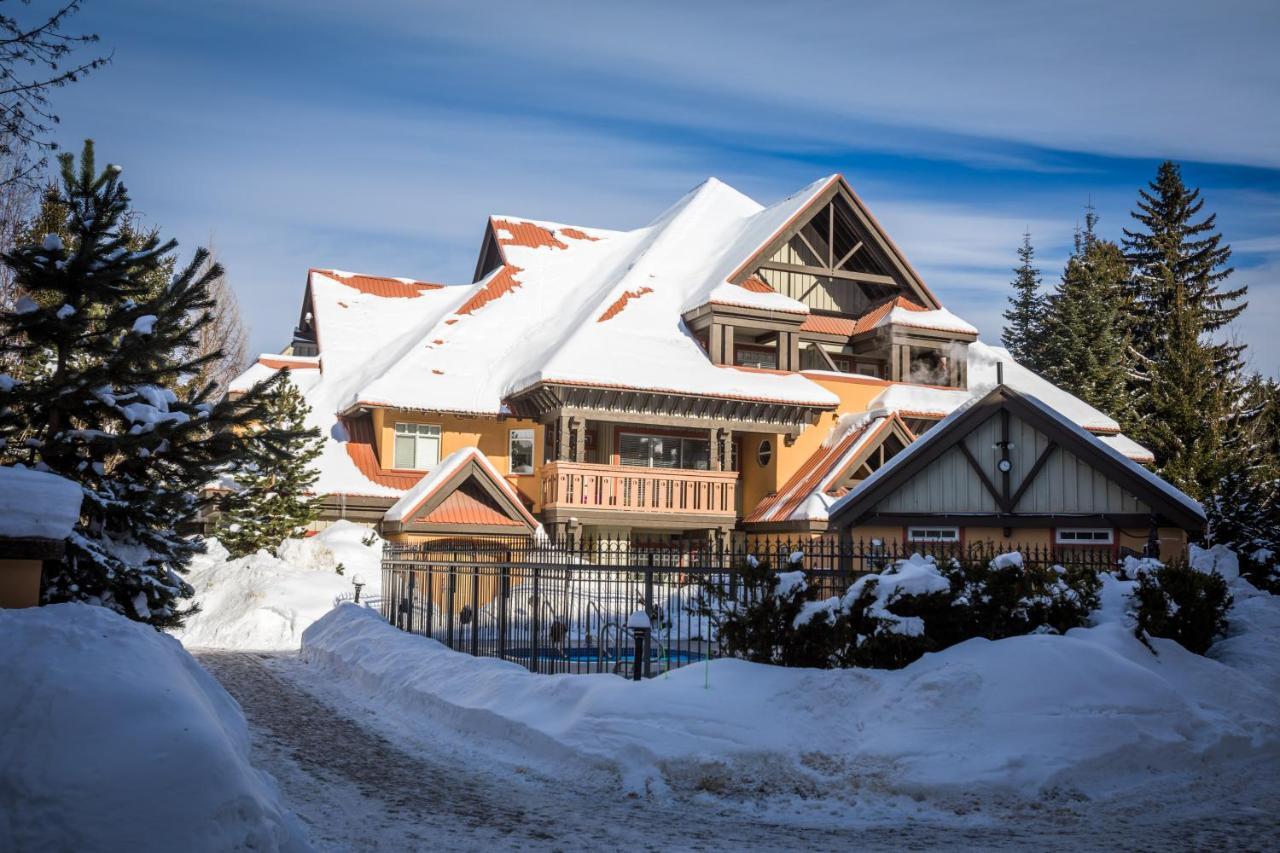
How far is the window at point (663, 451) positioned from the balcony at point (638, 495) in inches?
48.9

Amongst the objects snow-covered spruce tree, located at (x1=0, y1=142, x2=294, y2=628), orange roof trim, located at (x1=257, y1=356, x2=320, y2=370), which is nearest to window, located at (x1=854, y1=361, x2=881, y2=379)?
orange roof trim, located at (x1=257, y1=356, x2=320, y2=370)

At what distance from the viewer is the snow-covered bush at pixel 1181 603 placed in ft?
42.4

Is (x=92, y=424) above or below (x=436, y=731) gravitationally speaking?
above

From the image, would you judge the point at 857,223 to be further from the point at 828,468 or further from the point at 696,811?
the point at 696,811

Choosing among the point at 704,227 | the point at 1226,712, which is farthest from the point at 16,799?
the point at 704,227

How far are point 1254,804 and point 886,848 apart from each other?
12.1ft

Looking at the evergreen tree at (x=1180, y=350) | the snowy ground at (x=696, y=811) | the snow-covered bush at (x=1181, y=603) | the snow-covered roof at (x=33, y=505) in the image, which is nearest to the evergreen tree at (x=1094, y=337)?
the evergreen tree at (x=1180, y=350)

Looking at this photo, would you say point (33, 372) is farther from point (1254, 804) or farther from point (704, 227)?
point (704, 227)

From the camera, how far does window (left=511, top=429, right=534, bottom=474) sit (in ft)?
108

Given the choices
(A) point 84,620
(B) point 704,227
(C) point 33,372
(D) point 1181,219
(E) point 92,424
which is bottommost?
(A) point 84,620

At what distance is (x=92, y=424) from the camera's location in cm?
1331

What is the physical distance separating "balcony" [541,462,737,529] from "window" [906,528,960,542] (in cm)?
753

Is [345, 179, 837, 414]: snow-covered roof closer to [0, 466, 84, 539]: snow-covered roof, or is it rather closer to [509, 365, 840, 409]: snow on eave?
[509, 365, 840, 409]: snow on eave

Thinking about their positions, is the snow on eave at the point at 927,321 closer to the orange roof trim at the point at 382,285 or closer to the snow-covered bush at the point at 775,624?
the orange roof trim at the point at 382,285
